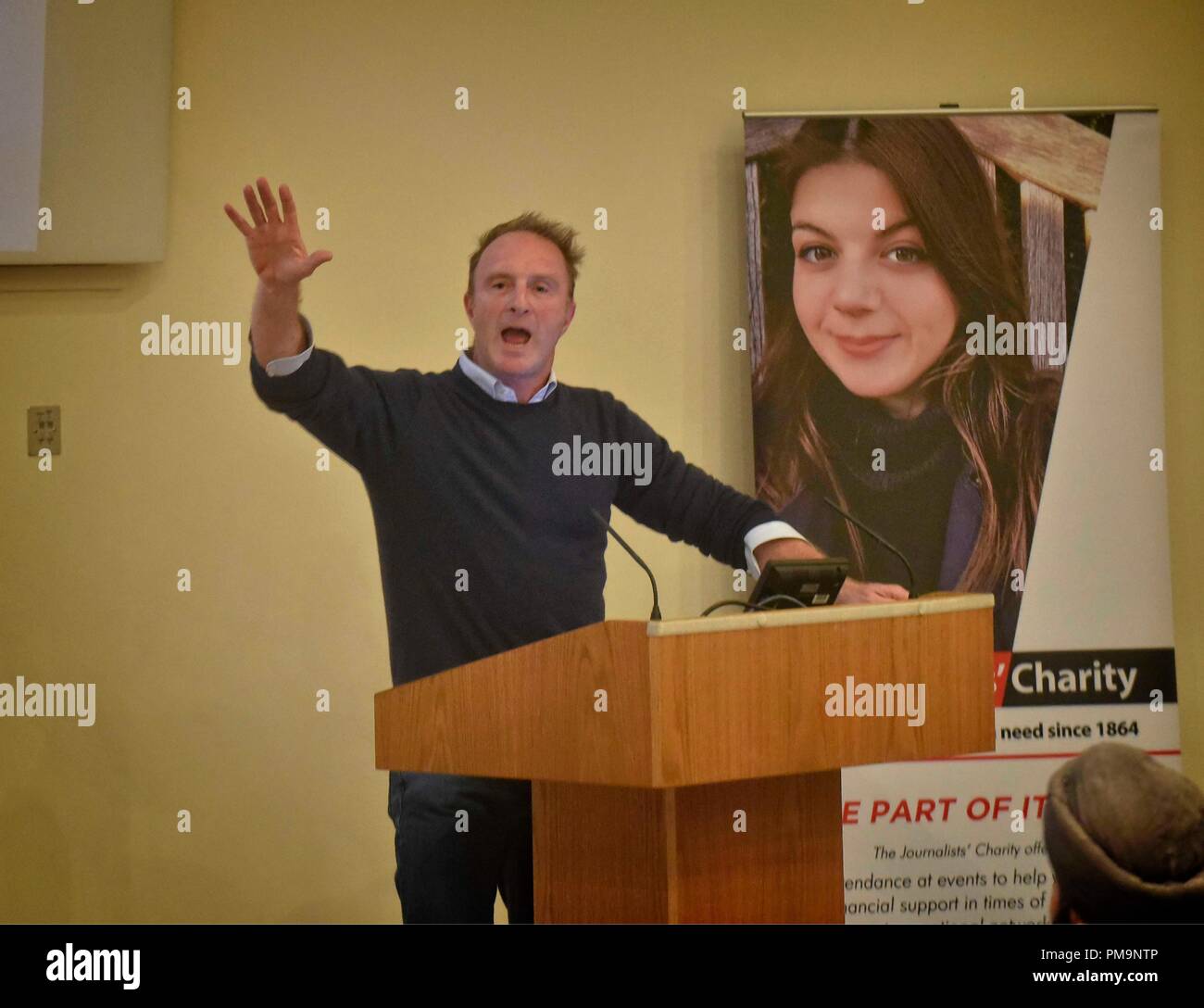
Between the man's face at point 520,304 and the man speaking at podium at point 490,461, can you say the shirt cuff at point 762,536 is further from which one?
the man's face at point 520,304

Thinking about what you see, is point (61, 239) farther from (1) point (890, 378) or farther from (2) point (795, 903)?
(2) point (795, 903)

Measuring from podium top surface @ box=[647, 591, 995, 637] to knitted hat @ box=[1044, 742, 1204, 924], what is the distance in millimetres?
317

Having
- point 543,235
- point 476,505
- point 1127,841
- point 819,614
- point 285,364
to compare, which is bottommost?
point 1127,841

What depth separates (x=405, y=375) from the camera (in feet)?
11.5

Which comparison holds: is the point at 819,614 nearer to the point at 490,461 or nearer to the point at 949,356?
the point at 490,461

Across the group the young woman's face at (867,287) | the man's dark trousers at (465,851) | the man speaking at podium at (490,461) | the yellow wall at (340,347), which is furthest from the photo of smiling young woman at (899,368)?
the man's dark trousers at (465,851)

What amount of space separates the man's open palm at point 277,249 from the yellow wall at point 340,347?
0.86 ft

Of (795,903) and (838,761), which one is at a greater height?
(838,761)

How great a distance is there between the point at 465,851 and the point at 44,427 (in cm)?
169

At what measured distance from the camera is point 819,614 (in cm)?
191

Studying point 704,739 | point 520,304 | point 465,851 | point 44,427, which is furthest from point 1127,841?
point 44,427

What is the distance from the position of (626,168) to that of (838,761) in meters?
2.19

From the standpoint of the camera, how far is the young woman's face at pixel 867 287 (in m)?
3.52
